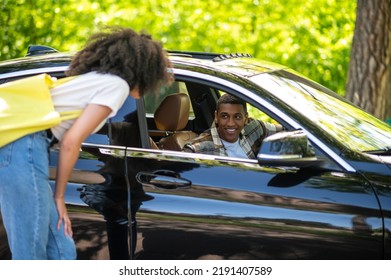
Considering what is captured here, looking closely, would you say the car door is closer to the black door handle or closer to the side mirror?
the black door handle

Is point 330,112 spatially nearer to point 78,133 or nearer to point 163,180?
point 163,180

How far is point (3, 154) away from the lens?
398 cm

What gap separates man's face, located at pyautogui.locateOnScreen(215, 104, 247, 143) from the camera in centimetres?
537

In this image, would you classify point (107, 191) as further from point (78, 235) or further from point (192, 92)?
point (192, 92)

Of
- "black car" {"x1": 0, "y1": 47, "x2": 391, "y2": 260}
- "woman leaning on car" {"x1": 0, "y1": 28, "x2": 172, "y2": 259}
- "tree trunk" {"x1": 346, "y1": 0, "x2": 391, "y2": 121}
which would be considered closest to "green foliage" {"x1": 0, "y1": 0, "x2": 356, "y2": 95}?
"tree trunk" {"x1": 346, "y1": 0, "x2": 391, "y2": 121}

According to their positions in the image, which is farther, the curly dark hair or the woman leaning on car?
the curly dark hair

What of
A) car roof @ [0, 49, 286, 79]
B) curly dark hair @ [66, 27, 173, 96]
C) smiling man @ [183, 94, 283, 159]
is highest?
curly dark hair @ [66, 27, 173, 96]

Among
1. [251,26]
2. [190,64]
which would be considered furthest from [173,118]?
[251,26]

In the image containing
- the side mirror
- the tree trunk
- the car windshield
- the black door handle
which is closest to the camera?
the side mirror

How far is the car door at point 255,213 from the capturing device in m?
4.28

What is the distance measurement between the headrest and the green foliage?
6.45m

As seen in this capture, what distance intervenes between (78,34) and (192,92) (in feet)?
18.8

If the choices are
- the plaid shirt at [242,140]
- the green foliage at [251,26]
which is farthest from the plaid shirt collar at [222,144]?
the green foliage at [251,26]

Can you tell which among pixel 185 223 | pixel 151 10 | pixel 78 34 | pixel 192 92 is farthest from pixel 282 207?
pixel 151 10
